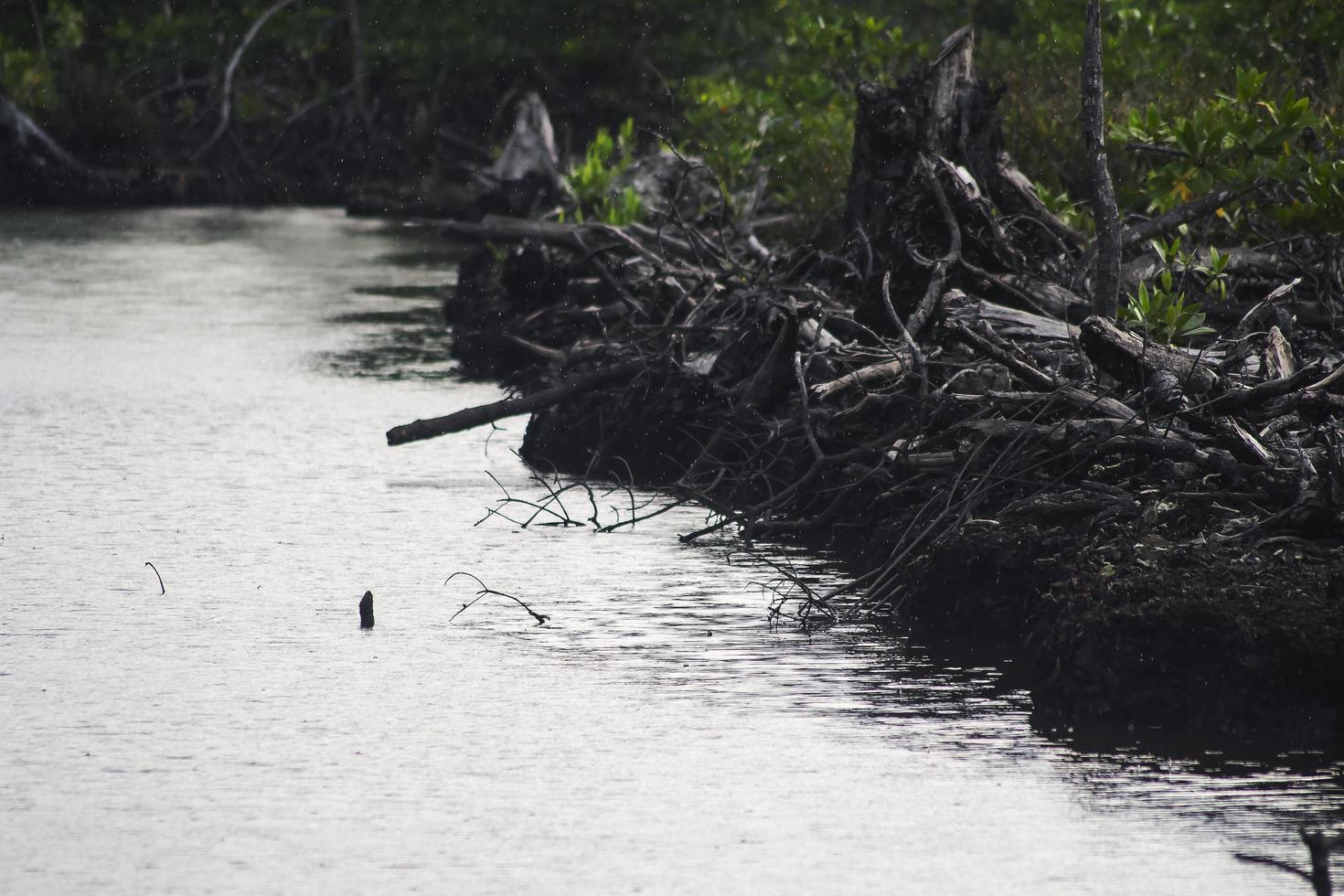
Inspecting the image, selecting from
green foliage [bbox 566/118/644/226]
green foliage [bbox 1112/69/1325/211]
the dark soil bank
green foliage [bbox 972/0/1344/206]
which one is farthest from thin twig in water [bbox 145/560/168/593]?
green foliage [bbox 566/118/644/226]

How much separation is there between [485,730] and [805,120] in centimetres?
1169

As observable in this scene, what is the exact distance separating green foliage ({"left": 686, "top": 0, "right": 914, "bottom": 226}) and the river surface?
19.4 feet

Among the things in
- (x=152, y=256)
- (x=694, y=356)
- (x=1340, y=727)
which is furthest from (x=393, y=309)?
(x=1340, y=727)

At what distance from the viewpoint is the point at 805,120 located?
57.9 feet

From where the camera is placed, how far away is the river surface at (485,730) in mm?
5430

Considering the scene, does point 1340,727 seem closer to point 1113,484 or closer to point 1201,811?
point 1201,811

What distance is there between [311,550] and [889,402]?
7.85 ft

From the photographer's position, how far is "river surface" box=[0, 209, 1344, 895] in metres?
5.43

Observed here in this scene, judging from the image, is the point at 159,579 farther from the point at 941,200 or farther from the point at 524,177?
the point at 524,177

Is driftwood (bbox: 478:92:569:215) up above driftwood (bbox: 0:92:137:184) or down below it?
below

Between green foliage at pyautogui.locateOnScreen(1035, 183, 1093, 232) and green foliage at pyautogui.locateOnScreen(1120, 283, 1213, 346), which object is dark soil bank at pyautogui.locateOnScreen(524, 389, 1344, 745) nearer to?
green foliage at pyautogui.locateOnScreen(1120, 283, 1213, 346)

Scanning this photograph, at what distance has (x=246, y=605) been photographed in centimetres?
823

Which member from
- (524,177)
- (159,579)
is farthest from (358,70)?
(159,579)

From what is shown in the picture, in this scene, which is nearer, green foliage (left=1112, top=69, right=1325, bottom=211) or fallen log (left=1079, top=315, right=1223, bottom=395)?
fallen log (left=1079, top=315, right=1223, bottom=395)
